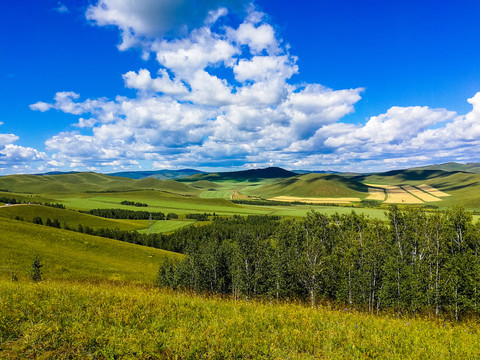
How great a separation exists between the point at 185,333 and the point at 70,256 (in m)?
56.2

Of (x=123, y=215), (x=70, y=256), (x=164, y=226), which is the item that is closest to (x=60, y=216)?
(x=164, y=226)

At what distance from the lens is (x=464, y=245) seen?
144ft

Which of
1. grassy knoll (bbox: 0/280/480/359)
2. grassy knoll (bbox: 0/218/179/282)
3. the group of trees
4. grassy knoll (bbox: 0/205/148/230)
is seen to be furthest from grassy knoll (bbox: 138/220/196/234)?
grassy knoll (bbox: 0/280/480/359)

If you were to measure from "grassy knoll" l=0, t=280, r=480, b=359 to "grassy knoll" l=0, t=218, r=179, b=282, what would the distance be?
27239mm

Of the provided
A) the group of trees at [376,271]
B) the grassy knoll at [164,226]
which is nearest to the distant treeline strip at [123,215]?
the grassy knoll at [164,226]

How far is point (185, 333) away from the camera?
302 inches

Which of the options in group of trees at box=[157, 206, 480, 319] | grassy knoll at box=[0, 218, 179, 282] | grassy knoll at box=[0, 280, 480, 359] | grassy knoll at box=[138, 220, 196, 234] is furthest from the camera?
grassy knoll at box=[138, 220, 196, 234]

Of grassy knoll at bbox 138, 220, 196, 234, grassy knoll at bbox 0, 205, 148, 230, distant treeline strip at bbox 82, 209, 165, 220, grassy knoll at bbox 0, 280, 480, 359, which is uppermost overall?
grassy knoll at bbox 0, 280, 480, 359

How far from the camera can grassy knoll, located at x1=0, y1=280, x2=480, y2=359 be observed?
22.4 ft

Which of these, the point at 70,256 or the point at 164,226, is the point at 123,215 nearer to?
the point at 164,226

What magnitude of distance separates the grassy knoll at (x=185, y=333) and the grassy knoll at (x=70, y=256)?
2724cm

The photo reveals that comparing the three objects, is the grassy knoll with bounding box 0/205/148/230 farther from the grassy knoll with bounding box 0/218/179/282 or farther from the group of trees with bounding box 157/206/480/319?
the group of trees with bounding box 157/206/480/319

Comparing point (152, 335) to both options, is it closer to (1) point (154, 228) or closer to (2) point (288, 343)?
(2) point (288, 343)

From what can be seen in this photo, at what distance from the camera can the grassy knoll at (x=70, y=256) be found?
39.2m
